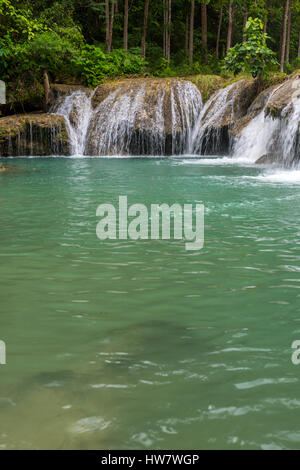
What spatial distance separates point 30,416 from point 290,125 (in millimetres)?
14798

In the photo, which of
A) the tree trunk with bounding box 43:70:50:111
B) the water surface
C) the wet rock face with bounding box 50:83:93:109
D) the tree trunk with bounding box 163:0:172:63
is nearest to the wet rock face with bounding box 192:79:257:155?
the wet rock face with bounding box 50:83:93:109

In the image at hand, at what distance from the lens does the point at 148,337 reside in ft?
10.7

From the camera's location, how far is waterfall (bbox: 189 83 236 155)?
20328 millimetres

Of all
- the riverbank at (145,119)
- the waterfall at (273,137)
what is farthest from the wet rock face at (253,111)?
the waterfall at (273,137)

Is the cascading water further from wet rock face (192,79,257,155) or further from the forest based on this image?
the forest

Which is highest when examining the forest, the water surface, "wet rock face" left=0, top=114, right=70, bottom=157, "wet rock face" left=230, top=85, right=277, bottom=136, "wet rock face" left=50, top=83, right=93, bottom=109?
the forest

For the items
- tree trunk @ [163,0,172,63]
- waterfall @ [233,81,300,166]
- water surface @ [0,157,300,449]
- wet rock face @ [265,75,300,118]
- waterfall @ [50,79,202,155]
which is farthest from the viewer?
tree trunk @ [163,0,172,63]

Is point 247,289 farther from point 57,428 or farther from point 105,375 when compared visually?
point 57,428

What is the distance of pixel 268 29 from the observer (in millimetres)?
44969

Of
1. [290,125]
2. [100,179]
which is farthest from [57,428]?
[290,125]

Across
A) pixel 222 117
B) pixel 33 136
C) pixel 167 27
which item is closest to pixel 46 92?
pixel 33 136

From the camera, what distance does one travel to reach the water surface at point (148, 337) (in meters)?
2.30

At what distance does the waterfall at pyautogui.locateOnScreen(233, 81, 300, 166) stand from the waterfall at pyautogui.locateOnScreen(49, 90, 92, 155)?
6.90 meters

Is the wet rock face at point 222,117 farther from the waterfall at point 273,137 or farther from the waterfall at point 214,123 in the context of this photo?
the waterfall at point 273,137
